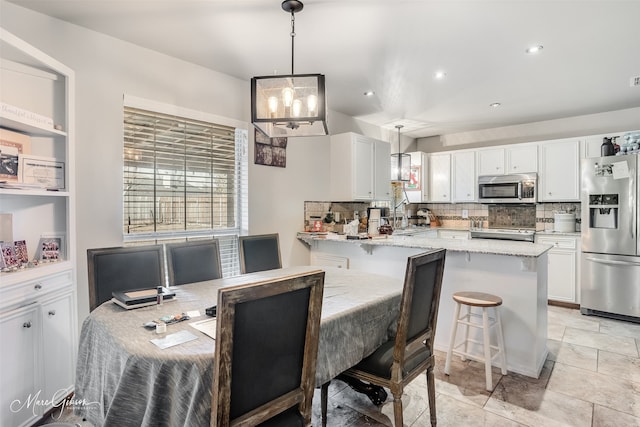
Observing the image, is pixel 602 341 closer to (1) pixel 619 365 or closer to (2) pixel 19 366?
(1) pixel 619 365

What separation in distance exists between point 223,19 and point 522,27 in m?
2.22

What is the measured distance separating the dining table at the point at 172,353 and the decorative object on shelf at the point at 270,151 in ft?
6.19

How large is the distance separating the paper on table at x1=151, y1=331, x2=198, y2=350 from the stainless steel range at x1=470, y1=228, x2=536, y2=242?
15.5 feet

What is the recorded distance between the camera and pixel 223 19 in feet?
7.78

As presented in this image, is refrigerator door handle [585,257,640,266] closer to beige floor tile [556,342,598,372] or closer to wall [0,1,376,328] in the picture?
beige floor tile [556,342,598,372]

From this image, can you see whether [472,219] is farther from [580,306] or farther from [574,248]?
[580,306]

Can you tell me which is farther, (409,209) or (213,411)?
(409,209)

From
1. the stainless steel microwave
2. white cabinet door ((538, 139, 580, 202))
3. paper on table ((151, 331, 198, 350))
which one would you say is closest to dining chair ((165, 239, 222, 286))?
paper on table ((151, 331, 198, 350))

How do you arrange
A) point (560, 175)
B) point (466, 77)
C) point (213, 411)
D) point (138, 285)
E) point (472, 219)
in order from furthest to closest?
1. point (472, 219)
2. point (560, 175)
3. point (466, 77)
4. point (138, 285)
5. point (213, 411)

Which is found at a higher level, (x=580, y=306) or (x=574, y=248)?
(x=574, y=248)

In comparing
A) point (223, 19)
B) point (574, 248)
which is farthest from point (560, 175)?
point (223, 19)

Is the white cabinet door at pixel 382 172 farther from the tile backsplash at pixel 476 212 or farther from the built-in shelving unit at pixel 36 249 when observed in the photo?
the built-in shelving unit at pixel 36 249

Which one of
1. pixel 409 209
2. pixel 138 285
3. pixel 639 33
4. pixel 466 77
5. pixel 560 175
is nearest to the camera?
pixel 138 285

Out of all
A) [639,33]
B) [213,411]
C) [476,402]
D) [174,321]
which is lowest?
[476,402]
